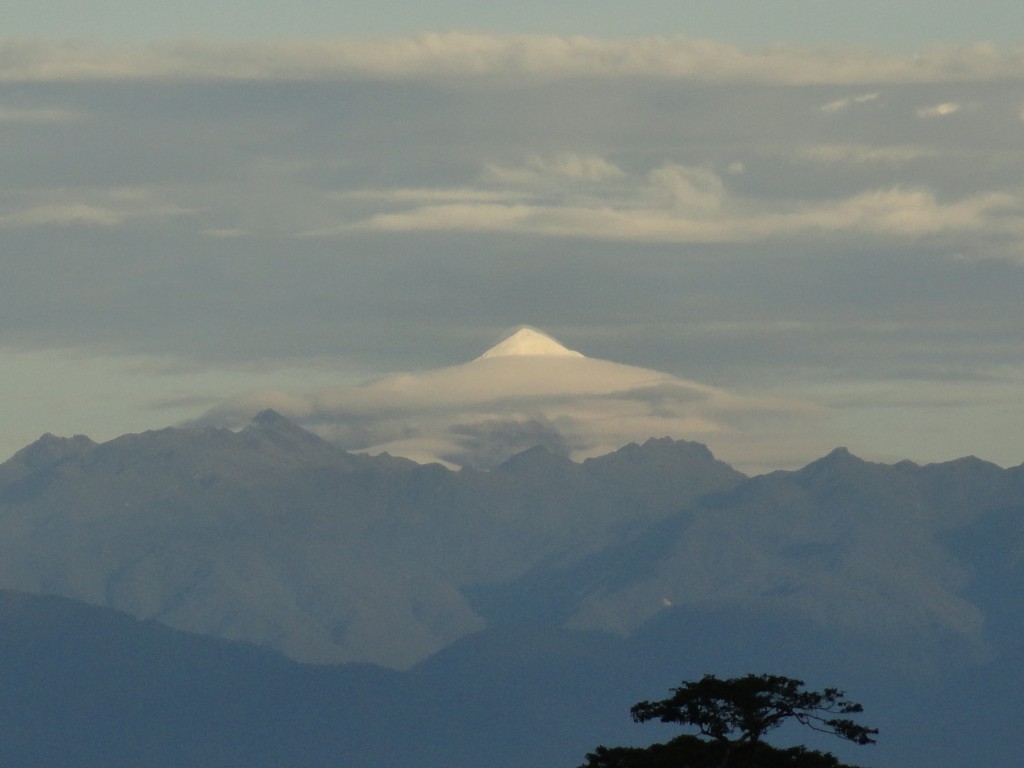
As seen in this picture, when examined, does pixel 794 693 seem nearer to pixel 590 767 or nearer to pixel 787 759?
pixel 787 759

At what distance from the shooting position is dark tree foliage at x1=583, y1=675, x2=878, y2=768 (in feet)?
330

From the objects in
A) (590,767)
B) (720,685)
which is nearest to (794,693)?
(720,685)

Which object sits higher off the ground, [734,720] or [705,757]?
[734,720]

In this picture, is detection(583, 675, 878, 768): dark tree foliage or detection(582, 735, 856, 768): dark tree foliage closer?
detection(583, 675, 878, 768): dark tree foliage

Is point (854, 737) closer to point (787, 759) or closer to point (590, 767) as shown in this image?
point (787, 759)

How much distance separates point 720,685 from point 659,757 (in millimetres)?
5420

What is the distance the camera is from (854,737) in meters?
103

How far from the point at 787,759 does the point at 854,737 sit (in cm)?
330

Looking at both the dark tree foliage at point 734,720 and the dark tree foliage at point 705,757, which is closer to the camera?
the dark tree foliage at point 734,720

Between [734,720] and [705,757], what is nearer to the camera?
[734,720]

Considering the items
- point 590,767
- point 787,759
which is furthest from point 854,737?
point 590,767

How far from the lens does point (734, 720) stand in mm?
102312

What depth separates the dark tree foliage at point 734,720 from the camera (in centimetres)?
10062

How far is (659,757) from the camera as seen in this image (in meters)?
104
